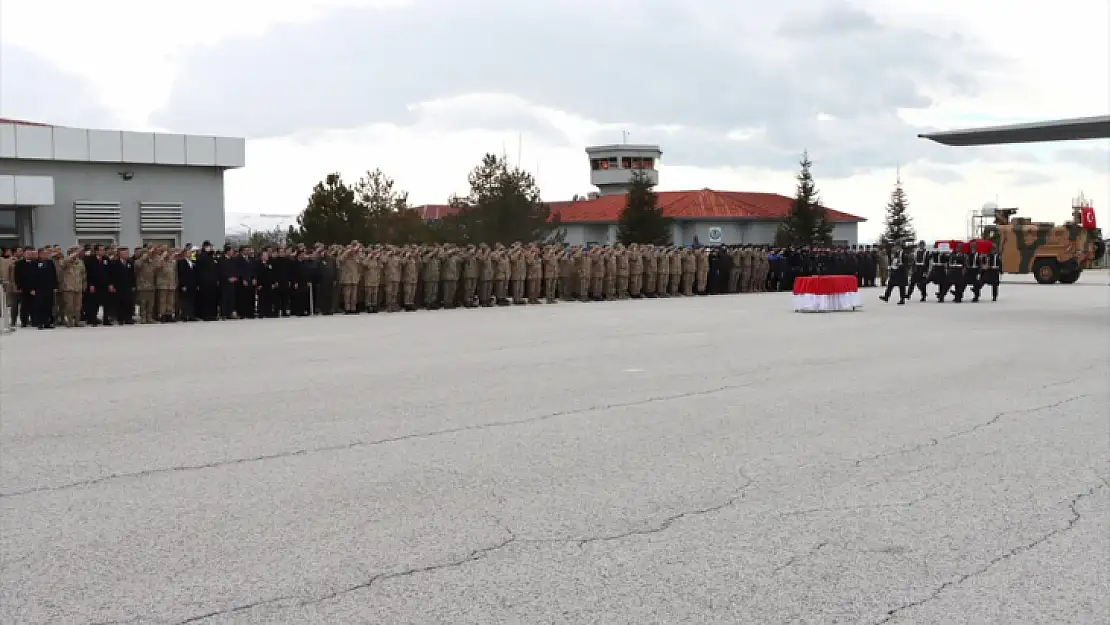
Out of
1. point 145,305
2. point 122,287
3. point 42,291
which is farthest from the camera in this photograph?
point 145,305

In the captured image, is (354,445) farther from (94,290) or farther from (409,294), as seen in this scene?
(409,294)

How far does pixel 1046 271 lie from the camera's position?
44.0 metres

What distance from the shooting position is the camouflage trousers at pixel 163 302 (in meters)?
21.6

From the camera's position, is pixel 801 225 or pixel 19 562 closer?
pixel 19 562

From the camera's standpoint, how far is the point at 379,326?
1962 centimetres

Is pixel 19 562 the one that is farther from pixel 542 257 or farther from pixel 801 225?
pixel 801 225

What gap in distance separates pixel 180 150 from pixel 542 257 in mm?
15978

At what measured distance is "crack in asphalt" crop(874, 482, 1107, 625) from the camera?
4391 mm

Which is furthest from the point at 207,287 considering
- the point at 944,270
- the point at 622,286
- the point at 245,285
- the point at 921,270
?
the point at 944,270

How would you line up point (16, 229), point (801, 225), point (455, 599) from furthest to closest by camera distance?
point (801, 225) < point (16, 229) < point (455, 599)

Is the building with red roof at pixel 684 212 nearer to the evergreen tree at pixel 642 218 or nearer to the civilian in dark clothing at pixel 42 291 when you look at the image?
the evergreen tree at pixel 642 218

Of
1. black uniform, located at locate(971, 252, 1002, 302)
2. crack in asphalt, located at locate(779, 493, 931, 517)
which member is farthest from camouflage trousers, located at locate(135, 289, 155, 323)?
black uniform, located at locate(971, 252, 1002, 302)

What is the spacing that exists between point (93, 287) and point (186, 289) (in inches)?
69.3

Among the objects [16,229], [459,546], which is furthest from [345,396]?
[16,229]
